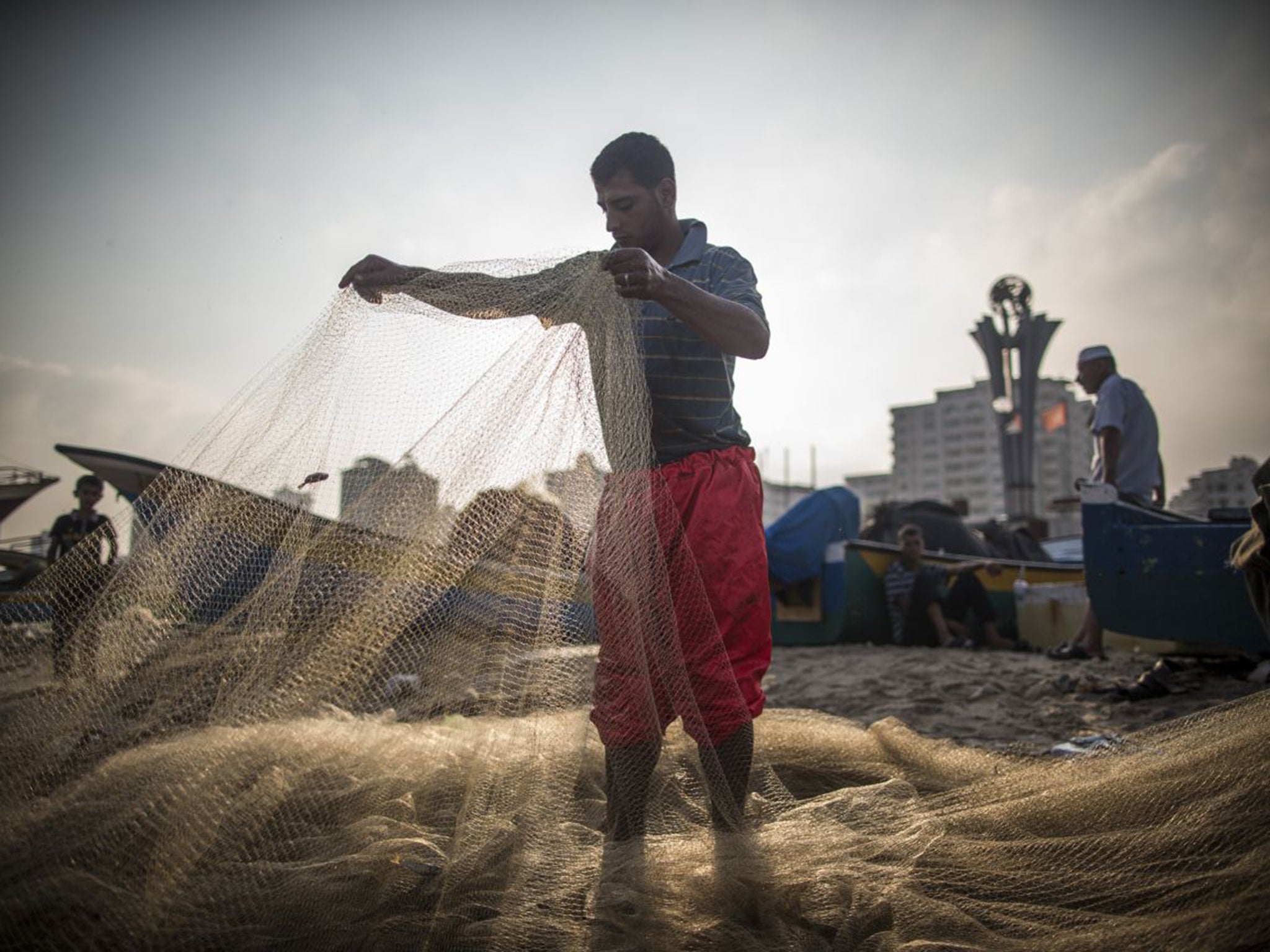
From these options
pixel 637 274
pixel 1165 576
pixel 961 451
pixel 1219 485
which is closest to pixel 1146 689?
pixel 1165 576

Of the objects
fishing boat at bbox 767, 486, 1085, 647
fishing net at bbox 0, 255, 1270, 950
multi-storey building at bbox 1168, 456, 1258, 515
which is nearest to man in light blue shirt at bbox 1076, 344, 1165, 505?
fishing boat at bbox 767, 486, 1085, 647

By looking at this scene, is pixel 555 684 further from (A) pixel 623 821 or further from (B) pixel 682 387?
(B) pixel 682 387

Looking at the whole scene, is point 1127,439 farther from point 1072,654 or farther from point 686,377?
point 686,377

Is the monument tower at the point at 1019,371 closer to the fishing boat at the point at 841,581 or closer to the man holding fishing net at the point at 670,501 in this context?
the fishing boat at the point at 841,581

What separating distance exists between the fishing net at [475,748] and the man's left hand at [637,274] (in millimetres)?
240

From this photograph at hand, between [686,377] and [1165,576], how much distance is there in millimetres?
3861

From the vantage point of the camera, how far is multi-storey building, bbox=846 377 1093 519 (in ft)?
241

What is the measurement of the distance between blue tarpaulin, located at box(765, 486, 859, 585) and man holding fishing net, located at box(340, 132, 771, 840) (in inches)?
215

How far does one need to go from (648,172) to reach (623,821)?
1.61 meters

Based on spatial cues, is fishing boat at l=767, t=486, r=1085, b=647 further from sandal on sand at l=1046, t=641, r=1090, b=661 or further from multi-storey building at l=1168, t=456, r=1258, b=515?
multi-storey building at l=1168, t=456, r=1258, b=515

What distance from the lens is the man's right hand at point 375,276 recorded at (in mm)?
2010

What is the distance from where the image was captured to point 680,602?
1.82 meters

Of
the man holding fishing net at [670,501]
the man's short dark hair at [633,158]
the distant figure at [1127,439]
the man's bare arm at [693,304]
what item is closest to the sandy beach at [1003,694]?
the distant figure at [1127,439]

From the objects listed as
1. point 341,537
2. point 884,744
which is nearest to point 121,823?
point 341,537
